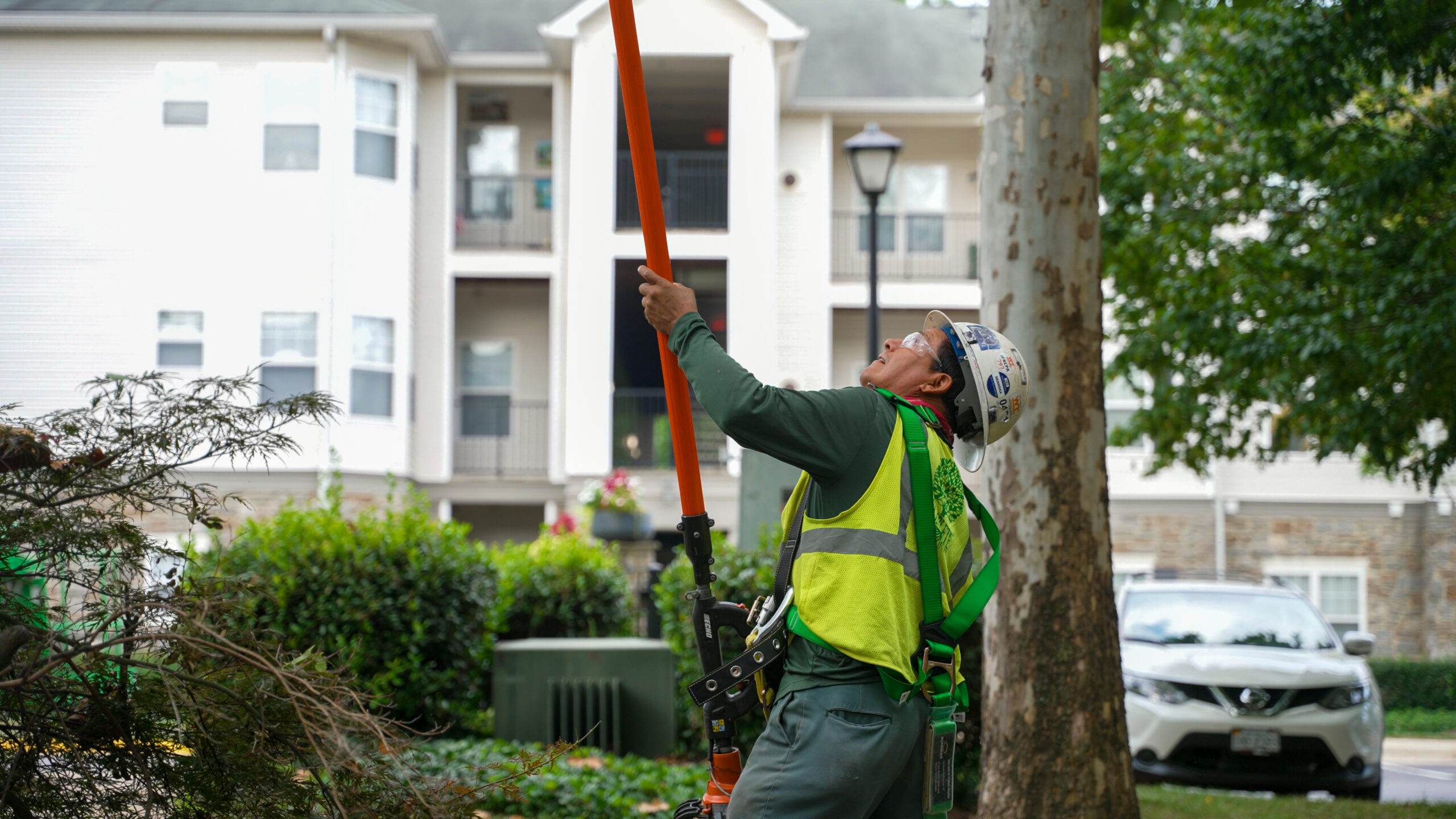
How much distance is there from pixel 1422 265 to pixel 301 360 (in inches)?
557

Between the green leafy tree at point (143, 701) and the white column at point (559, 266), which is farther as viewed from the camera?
the white column at point (559, 266)

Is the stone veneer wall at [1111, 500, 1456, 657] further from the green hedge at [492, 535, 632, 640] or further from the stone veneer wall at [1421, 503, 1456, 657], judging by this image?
the green hedge at [492, 535, 632, 640]

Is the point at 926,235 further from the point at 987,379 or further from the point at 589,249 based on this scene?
the point at 987,379

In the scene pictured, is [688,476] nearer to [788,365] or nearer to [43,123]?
[43,123]

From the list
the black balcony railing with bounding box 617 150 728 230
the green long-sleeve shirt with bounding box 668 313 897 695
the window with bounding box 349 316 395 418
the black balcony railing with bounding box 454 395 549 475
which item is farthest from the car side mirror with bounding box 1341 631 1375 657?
the black balcony railing with bounding box 454 395 549 475

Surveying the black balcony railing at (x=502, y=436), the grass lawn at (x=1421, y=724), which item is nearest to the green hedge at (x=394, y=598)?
the black balcony railing at (x=502, y=436)

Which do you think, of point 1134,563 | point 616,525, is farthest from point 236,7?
point 1134,563

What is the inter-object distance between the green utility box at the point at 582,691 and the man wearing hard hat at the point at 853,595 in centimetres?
553

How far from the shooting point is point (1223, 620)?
35.7 feet

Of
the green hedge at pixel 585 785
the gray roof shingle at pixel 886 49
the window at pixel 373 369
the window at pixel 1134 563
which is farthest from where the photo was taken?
the gray roof shingle at pixel 886 49

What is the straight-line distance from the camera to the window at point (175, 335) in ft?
26.7

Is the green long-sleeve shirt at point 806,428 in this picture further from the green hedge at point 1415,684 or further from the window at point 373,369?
the green hedge at point 1415,684

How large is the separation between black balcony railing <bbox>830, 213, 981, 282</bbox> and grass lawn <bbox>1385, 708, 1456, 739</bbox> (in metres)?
9.31

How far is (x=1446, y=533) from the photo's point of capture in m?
21.0
